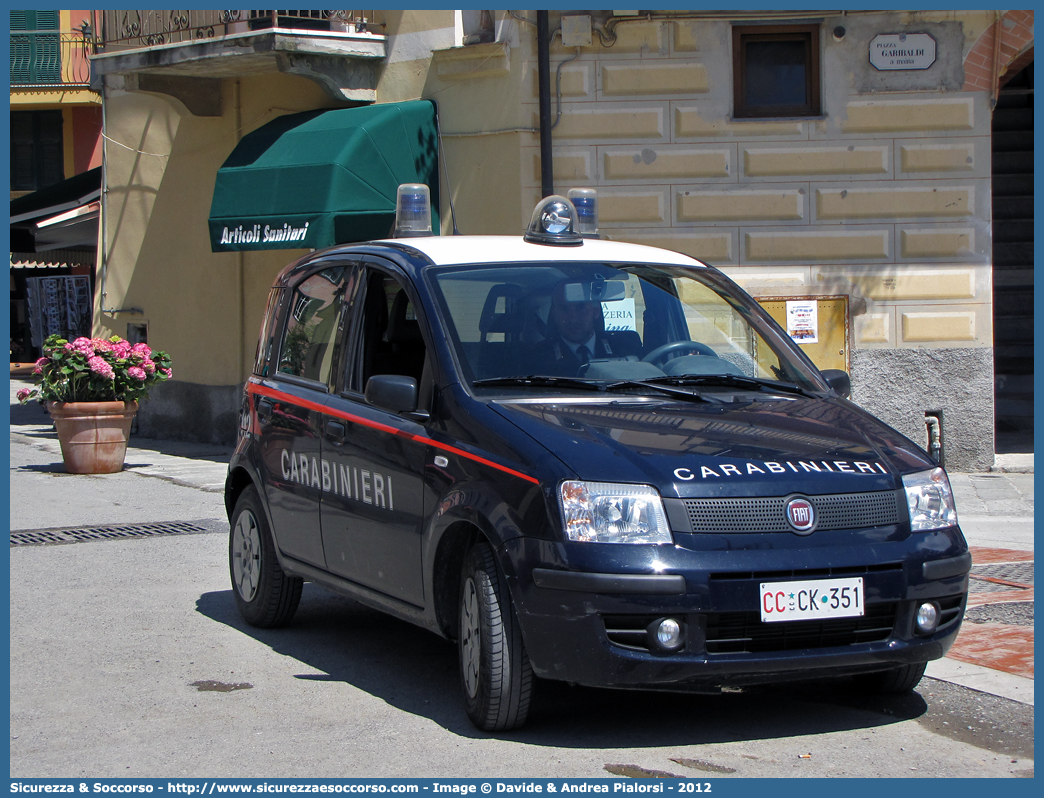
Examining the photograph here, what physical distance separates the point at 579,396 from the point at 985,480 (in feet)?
26.3

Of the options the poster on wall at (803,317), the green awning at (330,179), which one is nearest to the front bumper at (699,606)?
the poster on wall at (803,317)

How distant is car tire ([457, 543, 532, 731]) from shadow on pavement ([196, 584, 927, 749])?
0.34 ft

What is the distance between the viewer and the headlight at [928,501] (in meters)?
4.49

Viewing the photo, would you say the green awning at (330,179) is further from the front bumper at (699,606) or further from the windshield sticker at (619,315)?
the front bumper at (699,606)

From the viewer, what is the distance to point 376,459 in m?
5.25

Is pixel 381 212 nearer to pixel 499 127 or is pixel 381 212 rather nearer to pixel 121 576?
pixel 499 127

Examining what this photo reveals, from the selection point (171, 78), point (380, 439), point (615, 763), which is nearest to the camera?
point (615, 763)

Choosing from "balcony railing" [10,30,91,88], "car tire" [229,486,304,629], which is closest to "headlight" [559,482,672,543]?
"car tire" [229,486,304,629]

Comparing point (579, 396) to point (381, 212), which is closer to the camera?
point (579, 396)

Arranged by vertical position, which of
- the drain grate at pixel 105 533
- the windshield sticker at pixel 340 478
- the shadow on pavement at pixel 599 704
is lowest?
the shadow on pavement at pixel 599 704

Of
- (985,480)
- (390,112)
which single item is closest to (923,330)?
(985,480)

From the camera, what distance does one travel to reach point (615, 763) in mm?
4254

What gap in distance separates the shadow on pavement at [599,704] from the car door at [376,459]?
0.42 m

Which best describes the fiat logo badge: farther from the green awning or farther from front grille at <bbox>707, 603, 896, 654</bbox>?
the green awning
